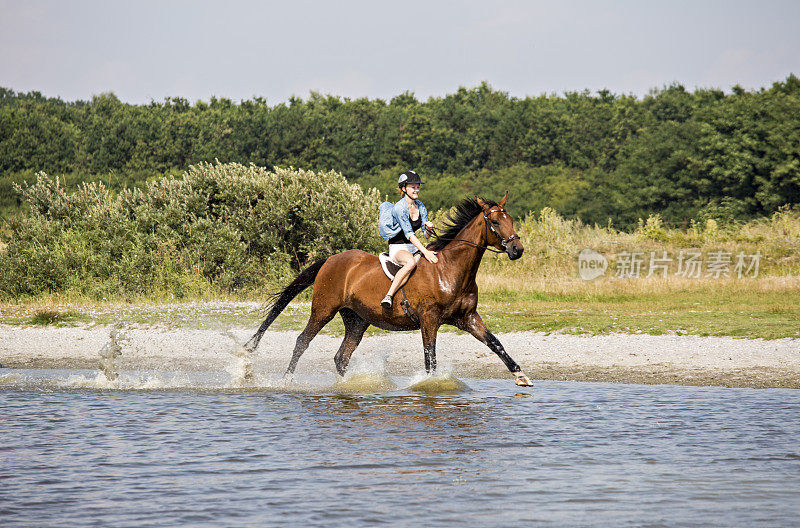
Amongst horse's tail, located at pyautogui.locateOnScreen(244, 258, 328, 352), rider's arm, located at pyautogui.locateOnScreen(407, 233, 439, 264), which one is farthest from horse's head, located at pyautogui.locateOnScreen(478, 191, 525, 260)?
horse's tail, located at pyautogui.locateOnScreen(244, 258, 328, 352)

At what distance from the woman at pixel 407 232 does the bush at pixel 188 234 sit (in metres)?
14.4

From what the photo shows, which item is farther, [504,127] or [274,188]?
[504,127]

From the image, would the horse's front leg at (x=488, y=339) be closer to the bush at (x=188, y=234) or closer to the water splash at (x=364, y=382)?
the water splash at (x=364, y=382)

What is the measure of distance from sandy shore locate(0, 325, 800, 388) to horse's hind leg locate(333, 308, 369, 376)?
844 mm

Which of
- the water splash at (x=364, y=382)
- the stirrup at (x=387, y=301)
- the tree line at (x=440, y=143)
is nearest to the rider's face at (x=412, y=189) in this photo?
the stirrup at (x=387, y=301)

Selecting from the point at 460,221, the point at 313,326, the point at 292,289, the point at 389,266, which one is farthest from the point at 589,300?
the point at 389,266

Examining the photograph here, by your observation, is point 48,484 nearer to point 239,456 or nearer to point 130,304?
point 239,456

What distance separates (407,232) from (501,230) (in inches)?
49.1

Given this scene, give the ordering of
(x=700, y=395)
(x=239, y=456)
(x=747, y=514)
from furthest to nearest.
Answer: (x=700, y=395) → (x=239, y=456) → (x=747, y=514)

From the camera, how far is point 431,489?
750 centimetres

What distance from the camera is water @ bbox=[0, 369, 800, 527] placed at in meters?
6.86

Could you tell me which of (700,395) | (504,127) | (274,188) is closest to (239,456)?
(700,395)

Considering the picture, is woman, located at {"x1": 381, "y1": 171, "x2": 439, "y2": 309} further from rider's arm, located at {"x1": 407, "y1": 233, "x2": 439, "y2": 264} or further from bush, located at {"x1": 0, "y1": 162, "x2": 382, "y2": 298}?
bush, located at {"x1": 0, "y1": 162, "x2": 382, "y2": 298}

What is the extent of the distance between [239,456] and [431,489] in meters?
2.23
